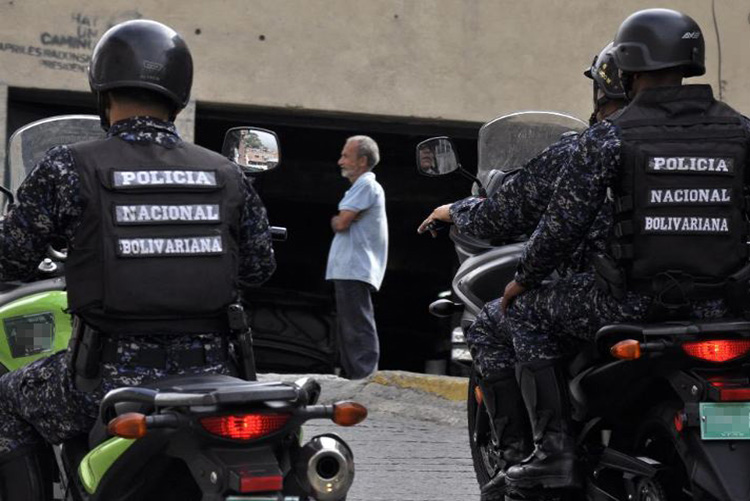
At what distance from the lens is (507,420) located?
18.6 ft

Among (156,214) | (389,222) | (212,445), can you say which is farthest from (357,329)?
(389,222)

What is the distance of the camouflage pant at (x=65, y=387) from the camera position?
168 inches

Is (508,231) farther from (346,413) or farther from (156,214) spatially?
(346,413)

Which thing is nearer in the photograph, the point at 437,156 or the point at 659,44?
the point at 659,44

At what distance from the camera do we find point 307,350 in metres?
16.1

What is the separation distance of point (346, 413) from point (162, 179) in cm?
81

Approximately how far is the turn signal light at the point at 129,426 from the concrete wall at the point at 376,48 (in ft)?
36.6

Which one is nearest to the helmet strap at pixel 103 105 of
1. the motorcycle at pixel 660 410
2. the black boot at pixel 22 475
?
the black boot at pixel 22 475

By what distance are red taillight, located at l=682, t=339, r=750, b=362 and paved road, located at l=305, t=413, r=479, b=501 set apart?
268 cm

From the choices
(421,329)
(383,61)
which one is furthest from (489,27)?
(421,329)

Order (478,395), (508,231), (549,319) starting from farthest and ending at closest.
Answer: (478,395) → (508,231) → (549,319)

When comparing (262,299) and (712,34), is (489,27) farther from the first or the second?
(262,299)

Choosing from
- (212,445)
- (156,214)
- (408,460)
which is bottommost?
(408,460)

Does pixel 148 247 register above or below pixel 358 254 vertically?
above
